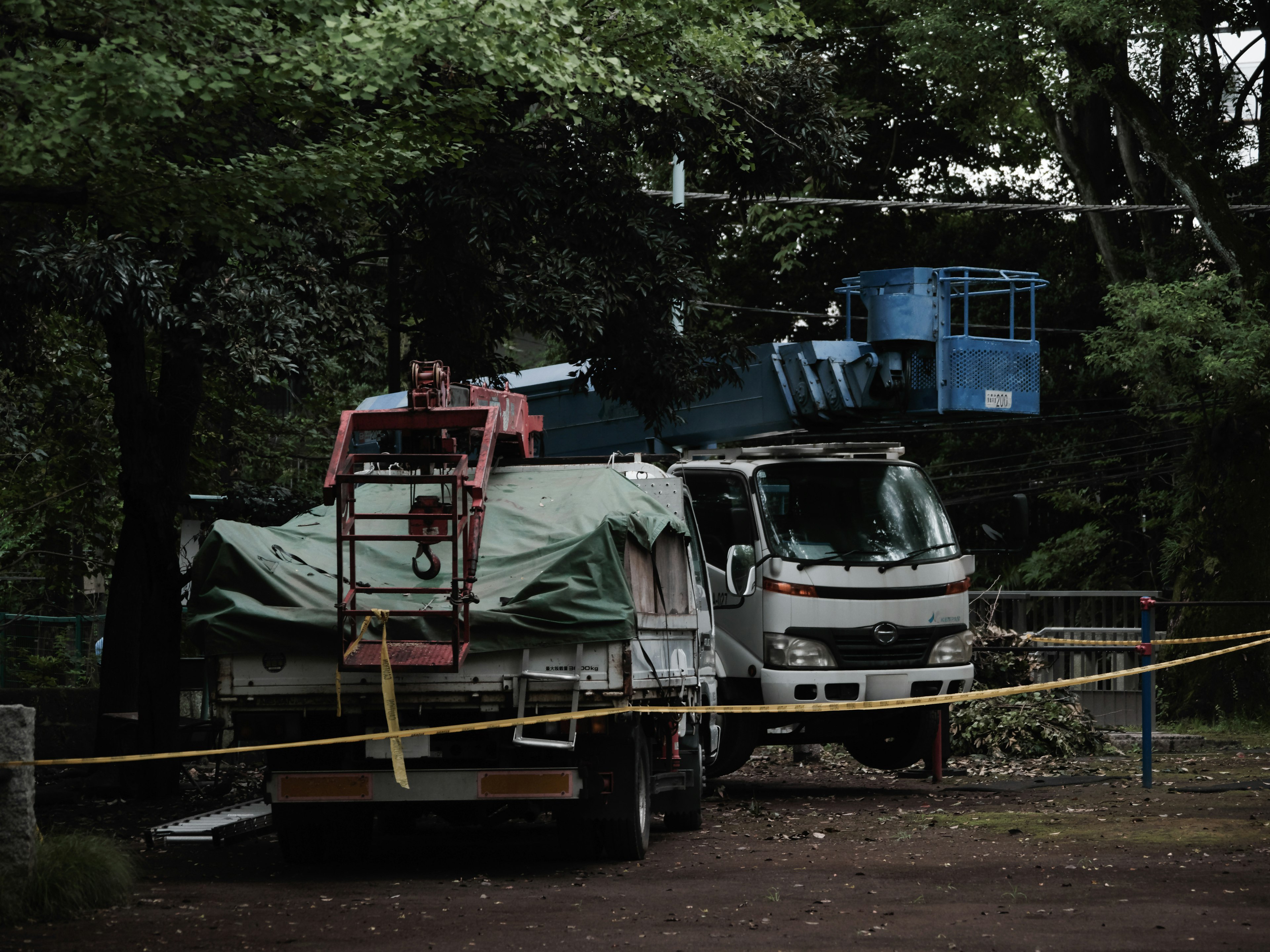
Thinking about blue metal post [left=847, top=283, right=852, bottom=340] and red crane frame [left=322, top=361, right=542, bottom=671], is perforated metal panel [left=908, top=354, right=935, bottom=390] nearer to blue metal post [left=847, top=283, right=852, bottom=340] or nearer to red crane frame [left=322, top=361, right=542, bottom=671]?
blue metal post [left=847, top=283, right=852, bottom=340]

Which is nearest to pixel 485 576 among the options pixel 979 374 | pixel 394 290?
pixel 979 374

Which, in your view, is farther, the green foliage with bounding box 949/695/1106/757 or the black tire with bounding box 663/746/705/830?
the green foliage with bounding box 949/695/1106/757

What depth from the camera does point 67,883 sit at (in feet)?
28.0

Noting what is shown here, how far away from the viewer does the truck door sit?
1370cm

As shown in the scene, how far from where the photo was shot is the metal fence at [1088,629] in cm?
2005

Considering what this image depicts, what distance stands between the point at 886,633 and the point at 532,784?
497 centimetres

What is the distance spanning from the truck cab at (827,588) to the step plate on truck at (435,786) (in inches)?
163

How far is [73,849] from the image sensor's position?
888 cm

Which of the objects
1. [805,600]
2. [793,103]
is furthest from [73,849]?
[793,103]

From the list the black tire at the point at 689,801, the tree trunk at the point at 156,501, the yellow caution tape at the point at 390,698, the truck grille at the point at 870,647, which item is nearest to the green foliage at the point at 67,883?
the yellow caution tape at the point at 390,698

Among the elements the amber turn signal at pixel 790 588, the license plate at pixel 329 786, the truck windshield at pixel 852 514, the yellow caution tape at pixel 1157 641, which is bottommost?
the license plate at pixel 329 786

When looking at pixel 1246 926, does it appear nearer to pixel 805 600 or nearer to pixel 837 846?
pixel 837 846

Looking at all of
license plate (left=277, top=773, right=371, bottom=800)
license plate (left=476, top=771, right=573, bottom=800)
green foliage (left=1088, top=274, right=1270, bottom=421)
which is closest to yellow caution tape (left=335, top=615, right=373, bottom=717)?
license plate (left=277, top=773, right=371, bottom=800)

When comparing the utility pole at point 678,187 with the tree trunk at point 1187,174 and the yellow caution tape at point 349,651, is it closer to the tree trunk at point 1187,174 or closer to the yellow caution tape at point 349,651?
the tree trunk at point 1187,174
